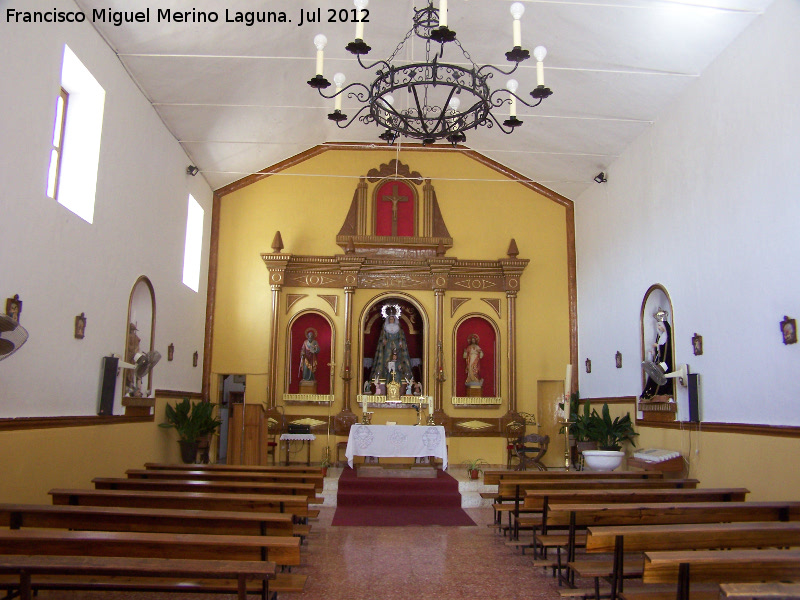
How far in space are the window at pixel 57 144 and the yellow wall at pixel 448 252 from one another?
5.73m

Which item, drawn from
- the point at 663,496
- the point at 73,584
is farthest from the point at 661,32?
the point at 73,584

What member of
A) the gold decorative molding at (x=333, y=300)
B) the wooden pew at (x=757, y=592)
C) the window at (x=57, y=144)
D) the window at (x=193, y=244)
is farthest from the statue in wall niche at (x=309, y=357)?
the wooden pew at (x=757, y=592)

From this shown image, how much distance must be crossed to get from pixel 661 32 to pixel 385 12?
3.69m

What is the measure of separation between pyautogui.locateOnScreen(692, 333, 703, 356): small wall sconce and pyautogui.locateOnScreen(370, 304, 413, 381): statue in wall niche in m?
5.99

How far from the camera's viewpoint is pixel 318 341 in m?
13.4

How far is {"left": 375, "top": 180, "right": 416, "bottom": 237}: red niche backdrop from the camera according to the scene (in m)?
13.7

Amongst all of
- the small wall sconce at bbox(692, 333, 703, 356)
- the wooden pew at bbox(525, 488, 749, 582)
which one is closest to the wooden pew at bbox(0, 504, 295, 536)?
the wooden pew at bbox(525, 488, 749, 582)

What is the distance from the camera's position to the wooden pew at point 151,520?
4.43 metres

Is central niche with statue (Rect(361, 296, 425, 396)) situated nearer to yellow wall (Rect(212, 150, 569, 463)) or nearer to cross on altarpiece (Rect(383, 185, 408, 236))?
yellow wall (Rect(212, 150, 569, 463))

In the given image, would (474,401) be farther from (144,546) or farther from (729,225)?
(144,546)

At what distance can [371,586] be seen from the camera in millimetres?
5414

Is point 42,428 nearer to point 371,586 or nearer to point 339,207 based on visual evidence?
point 371,586

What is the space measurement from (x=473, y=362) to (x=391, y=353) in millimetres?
1661

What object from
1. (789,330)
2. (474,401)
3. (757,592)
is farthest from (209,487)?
(474,401)
